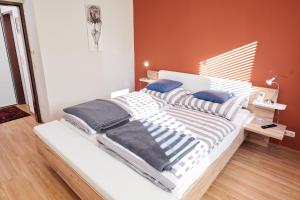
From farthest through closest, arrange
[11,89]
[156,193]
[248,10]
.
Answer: [11,89] < [248,10] < [156,193]

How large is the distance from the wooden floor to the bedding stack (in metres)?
0.49

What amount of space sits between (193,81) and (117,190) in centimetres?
228

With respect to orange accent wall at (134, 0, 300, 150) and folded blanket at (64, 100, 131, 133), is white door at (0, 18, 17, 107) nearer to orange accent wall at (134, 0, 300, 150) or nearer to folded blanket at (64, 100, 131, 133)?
folded blanket at (64, 100, 131, 133)

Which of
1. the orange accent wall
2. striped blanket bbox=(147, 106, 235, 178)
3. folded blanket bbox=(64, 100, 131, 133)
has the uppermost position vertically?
the orange accent wall

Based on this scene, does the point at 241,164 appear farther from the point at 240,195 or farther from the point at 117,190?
the point at 117,190

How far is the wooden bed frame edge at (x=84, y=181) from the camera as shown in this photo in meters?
1.55

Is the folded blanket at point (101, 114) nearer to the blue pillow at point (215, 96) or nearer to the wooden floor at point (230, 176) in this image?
the wooden floor at point (230, 176)

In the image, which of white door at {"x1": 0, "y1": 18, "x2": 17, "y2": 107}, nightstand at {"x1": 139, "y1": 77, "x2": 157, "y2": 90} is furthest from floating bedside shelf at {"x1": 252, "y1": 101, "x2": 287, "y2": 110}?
white door at {"x1": 0, "y1": 18, "x2": 17, "y2": 107}

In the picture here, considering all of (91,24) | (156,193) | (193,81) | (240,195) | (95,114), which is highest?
(91,24)

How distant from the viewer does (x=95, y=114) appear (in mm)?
2266

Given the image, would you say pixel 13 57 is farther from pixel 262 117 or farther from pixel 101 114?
pixel 262 117

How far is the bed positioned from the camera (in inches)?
54.8

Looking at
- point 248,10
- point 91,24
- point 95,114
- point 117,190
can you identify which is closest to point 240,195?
point 117,190

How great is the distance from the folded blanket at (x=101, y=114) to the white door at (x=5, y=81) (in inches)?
110
